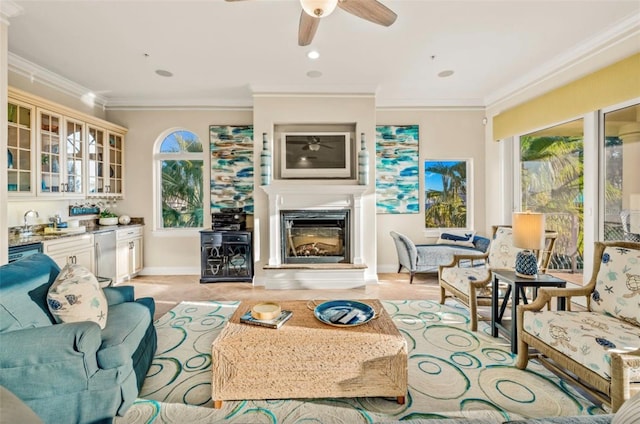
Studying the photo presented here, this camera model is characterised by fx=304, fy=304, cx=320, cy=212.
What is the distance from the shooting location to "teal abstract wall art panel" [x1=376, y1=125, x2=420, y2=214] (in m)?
5.09

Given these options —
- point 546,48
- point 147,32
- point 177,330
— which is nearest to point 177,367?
point 177,330

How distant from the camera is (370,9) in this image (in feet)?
6.37

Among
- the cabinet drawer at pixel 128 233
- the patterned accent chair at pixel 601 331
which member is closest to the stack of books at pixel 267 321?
the patterned accent chair at pixel 601 331

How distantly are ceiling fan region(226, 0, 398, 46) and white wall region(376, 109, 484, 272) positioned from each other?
10.2 ft

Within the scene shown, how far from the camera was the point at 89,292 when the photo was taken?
1824mm

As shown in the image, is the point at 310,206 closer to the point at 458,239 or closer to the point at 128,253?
Answer: the point at 458,239

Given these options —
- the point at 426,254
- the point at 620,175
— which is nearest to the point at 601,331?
the point at 620,175

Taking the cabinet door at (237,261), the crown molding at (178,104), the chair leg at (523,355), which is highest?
the crown molding at (178,104)

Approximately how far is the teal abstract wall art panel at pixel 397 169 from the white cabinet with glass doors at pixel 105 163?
417 centimetres

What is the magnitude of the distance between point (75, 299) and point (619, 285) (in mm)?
3417

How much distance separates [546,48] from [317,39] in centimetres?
246

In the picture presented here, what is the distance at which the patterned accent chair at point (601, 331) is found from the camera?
1.52 meters

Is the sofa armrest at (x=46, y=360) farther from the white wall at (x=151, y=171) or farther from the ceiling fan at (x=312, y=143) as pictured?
the white wall at (x=151, y=171)

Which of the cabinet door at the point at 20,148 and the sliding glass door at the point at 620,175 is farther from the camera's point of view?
the cabinet door at the point at 20,148
